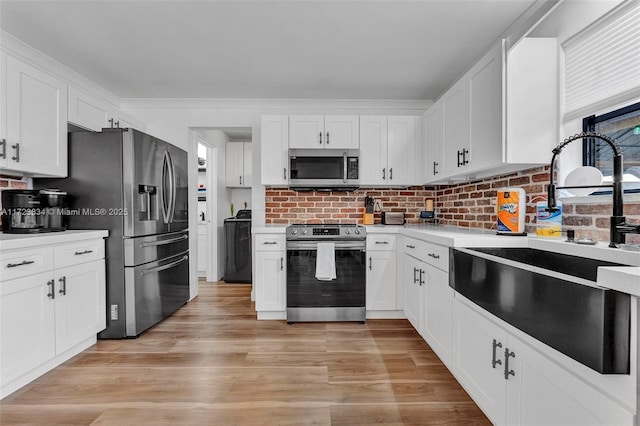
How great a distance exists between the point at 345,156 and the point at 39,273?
271 cm

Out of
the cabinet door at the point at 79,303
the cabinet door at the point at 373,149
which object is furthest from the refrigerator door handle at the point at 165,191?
the cabinet door at the point at 373,149

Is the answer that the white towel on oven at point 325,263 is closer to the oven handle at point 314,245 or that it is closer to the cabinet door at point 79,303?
the oven handle at point 314,245

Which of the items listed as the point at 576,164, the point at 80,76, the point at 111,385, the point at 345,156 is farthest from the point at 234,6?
the point at 111,385

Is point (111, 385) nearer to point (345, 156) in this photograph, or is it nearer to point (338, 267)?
point (338, 267)

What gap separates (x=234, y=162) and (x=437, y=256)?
12.7 feet

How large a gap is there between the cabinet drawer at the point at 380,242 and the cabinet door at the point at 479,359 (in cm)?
126

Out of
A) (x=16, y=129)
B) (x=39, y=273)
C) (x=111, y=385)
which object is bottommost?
(x=111, y=385)

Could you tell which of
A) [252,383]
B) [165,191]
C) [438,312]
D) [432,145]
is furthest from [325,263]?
[165,191]

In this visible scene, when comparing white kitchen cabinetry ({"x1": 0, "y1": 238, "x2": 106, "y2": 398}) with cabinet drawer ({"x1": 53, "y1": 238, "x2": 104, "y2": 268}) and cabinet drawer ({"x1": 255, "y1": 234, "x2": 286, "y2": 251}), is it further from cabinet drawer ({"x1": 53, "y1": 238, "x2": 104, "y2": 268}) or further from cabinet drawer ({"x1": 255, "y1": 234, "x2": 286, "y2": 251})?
cabinet drawer ({"x1": 255, "y1": 234, "x2": 286, "y2": 251})

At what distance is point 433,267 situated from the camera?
2395 mm

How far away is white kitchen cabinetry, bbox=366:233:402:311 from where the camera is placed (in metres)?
3.23

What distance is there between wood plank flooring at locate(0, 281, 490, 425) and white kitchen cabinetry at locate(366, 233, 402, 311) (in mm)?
309

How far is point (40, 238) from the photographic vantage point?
2.11 meters

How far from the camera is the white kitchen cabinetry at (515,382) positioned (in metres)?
0.97
